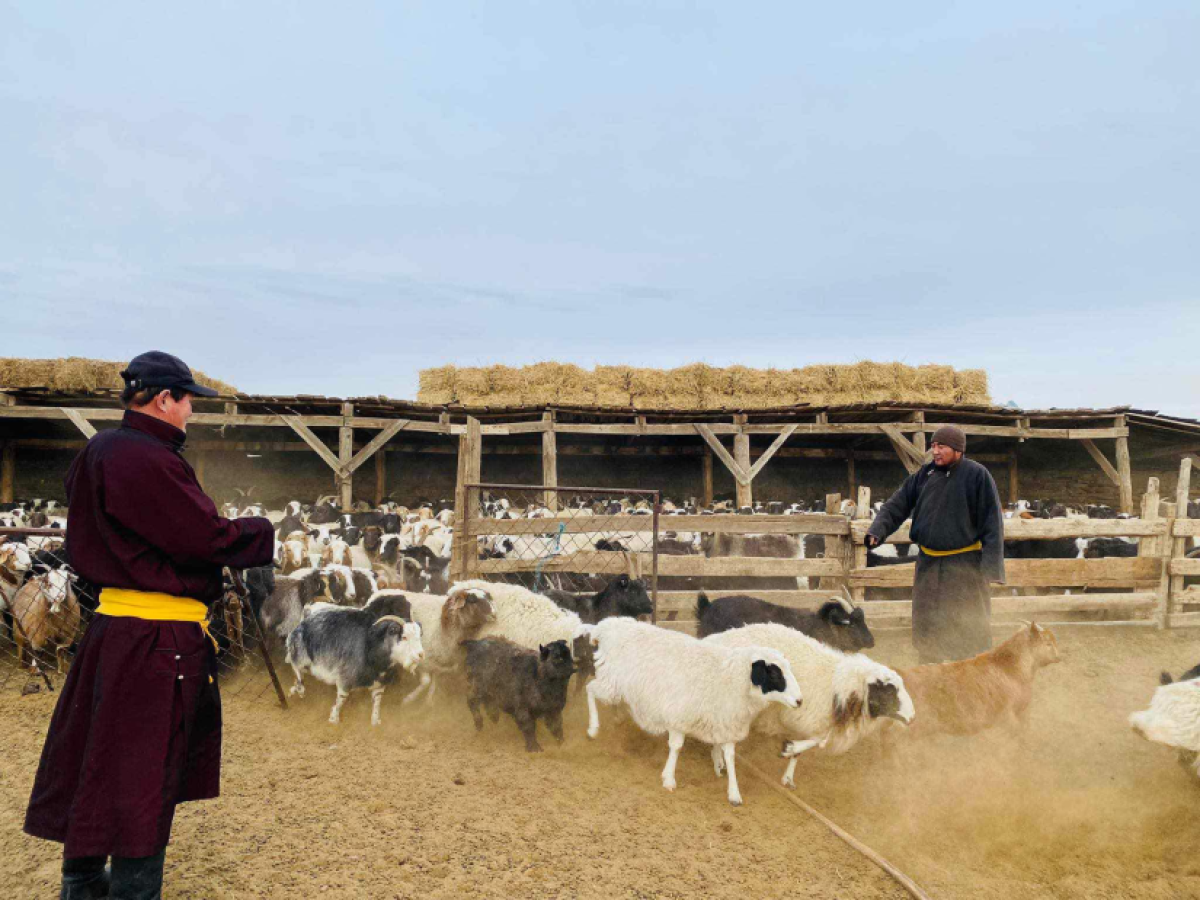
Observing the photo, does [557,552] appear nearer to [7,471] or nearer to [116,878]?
[116,878]

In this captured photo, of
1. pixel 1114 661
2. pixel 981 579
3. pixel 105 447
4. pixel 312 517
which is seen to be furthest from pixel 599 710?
pixel 312 517

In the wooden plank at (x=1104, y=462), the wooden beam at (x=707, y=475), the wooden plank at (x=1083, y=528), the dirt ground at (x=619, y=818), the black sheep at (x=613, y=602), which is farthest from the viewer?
the wooden beam at (x=707, y=475)

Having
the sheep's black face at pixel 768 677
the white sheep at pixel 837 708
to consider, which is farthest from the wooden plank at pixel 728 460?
the sheep's black face at pixel 768 677

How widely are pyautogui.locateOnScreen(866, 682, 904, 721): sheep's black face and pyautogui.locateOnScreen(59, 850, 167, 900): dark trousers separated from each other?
391 centimetres

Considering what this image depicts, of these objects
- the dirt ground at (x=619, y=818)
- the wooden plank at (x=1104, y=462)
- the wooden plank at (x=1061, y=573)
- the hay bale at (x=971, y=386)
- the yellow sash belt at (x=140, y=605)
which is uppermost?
the hay bale at (x=971, y=386)

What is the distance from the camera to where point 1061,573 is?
26.1 ft

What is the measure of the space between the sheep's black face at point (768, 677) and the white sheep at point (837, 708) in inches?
17.9

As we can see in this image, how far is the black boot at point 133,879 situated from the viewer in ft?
7.89

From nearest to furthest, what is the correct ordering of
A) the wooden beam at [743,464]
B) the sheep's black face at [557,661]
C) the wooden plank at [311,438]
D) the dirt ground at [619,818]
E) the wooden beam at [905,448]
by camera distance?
the dirt ground at [619,818] < the sheep's black face at [557,661] < the wooden plank at [311,438] < the wooden beam at [905,448] < the wooden beam at [743,464]

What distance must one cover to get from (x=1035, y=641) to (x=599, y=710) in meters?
3.36

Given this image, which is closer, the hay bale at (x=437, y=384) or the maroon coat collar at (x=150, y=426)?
the maroon coat collar at (x=150, y=426)

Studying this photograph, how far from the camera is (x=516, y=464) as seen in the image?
Result: 21703 mm

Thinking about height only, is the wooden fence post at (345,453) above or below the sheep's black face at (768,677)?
above

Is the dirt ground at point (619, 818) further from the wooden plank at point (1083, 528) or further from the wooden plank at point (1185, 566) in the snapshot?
the wooden plank at point (1185, 566)
